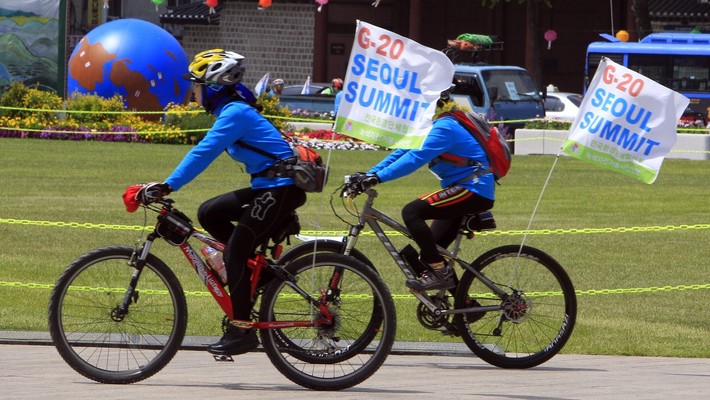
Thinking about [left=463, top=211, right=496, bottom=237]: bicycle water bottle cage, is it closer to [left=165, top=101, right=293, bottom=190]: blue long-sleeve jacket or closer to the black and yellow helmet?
[left=165, top=101, right=293, bottom=190]: blue long-sleeve jacket

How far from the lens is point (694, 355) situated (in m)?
Answer: 9.09

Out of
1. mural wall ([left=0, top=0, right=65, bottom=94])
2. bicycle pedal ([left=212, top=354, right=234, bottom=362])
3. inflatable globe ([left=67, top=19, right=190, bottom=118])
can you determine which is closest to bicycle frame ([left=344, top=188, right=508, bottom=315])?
bicycle pedal ([left=212, top=354, right=234, bottom=362])

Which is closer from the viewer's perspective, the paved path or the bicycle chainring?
the paved path

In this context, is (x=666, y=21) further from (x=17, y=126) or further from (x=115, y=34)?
(x=17, y=126)

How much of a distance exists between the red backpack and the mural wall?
2599 cm

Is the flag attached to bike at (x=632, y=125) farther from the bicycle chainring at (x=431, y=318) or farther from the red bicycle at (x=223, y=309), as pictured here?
the red bicycle at (x=223, y=309)

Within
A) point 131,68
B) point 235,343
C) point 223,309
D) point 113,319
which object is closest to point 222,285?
point 223,309

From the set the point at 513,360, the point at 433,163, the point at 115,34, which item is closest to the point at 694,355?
the point at 513,360

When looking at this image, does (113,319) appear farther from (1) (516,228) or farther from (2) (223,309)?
(1) (516,228)

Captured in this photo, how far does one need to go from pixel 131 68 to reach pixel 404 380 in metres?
26.4

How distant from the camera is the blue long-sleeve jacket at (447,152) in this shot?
8297 millimetres

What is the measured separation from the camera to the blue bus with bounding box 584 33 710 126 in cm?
4044

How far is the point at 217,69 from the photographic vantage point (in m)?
7.80

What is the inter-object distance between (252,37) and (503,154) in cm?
4503
